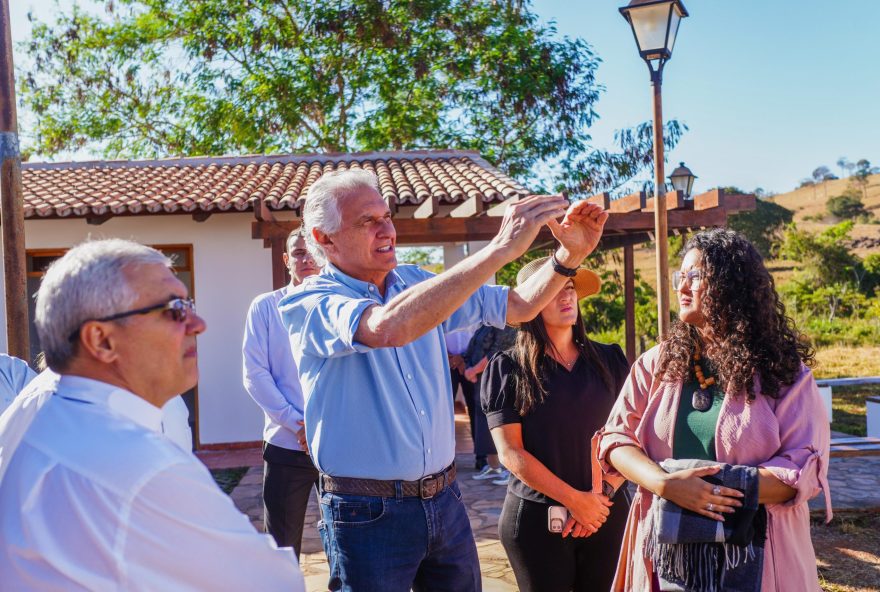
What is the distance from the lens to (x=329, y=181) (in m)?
2.44

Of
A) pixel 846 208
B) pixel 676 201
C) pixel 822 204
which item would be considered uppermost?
pixel 822 204

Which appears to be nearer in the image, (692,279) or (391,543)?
(391,543)

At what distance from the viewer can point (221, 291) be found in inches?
397

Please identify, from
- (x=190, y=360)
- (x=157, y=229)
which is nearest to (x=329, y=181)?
(x=190, y=360)

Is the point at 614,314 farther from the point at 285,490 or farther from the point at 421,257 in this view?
the point at 285,490

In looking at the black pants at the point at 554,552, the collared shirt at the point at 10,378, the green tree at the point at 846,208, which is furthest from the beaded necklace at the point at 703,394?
the green tree at the point at 846,208

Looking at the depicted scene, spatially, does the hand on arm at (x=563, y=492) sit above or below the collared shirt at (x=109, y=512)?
below

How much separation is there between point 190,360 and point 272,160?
11.9 metres

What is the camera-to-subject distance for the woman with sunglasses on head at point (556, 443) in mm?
2943

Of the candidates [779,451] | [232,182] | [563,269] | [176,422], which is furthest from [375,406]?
[232,182]

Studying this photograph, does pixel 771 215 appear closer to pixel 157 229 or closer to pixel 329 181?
pixel 157 229

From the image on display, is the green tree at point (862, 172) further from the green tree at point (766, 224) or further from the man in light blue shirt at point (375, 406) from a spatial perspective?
the man in light blue shirt at point (375, 406)

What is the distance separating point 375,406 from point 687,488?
3.10 ft

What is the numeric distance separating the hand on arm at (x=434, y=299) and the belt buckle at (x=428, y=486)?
0.53m
